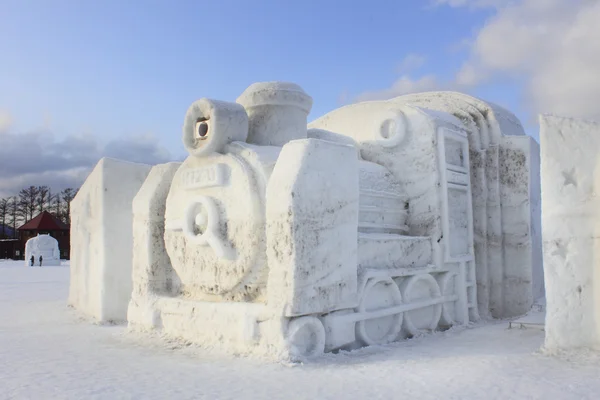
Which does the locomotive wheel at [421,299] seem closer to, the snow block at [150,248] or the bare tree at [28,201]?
the snow block at [150,248]

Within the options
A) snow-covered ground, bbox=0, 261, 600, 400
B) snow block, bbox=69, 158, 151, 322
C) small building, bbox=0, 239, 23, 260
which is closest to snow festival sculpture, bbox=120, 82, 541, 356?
snow-covered ground, bbox=0, 261, 600, 400

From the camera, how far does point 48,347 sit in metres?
6.82

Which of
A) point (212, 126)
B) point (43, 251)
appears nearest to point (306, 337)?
point (212, 126)

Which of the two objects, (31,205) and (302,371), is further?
(31,205)

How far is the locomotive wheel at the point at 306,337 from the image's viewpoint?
223 inches

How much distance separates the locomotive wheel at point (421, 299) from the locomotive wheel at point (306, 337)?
5.76 ft

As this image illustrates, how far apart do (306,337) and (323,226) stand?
1190 mm

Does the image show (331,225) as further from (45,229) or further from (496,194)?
(45,229)

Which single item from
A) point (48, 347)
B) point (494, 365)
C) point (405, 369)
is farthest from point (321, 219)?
point (48, 347)

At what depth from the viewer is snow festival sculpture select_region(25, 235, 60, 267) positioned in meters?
24.9

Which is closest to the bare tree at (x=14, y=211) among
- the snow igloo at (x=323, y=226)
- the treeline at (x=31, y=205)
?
the treeline at (x=31, y=205)

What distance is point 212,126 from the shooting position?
6.91 metres

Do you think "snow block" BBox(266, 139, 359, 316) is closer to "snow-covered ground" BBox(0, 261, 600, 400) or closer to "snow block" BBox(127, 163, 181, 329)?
"snow-covered ground" BBox(0, 261, 600, 400)

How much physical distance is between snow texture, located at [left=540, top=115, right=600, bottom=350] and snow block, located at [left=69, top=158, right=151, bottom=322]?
650cm
